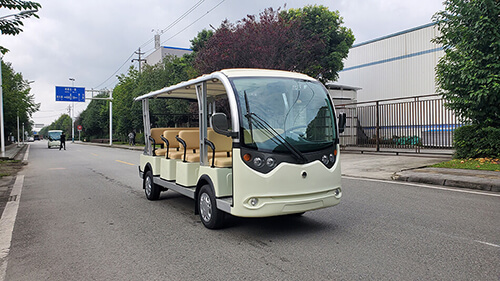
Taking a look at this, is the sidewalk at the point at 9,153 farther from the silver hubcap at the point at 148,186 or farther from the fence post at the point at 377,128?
the fence post at the point at 377,128

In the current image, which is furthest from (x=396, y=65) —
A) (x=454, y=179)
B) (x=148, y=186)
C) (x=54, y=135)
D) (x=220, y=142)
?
(x=54, y=135)

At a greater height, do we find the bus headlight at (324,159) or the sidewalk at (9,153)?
the bus headlight at (324,159)

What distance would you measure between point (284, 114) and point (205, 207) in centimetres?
182

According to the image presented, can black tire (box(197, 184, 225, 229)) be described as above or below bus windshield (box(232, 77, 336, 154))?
below

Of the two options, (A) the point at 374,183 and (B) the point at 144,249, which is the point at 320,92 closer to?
(B) the point at 144,249

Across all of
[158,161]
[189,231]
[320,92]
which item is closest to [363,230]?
[320,92]

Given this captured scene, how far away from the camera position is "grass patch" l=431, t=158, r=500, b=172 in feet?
34.6

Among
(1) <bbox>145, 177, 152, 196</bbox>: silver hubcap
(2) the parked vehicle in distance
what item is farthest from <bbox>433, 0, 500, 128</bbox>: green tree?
(2) the parked vehicle in distance

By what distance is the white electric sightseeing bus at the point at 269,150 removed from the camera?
4715 millimetres

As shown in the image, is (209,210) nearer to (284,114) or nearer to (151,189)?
(284,114)

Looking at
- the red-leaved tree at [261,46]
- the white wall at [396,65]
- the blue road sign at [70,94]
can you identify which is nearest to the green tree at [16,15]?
the red-leaved tree at [261,46]

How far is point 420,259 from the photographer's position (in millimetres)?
4086

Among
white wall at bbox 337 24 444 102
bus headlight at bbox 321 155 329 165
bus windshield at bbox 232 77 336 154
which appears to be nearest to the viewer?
bus windshield at bbox 232 77 336 154

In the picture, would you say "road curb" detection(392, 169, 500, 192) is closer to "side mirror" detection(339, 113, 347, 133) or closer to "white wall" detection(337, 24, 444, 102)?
"side mirror" detection(339, 113, 347, 133)
